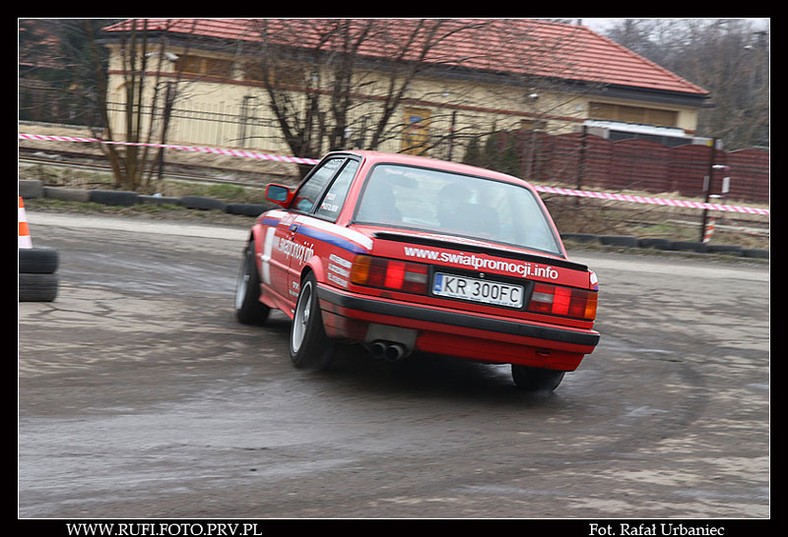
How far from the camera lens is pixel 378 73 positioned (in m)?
19.7

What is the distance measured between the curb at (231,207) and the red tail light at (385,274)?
498 inches

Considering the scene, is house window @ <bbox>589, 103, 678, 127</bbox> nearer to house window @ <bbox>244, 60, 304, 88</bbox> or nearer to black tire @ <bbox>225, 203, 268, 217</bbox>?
house window @ <bbox>244, 60, 304, 88</bbox>

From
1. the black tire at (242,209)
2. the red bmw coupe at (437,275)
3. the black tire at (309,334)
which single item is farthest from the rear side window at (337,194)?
the black tire at (242,209)

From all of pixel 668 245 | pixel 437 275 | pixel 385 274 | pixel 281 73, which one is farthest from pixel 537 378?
pixel 281 73

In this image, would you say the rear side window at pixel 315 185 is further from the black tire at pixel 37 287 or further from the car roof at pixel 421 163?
the black tire at pixel 37 287

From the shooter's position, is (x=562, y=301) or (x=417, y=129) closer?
(x=562, y=301)

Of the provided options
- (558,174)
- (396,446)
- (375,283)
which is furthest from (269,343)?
(558,174)

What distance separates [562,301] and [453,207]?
1098mm

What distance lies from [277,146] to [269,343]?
528 inches

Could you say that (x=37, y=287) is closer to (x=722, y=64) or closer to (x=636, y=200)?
(x=636, y=200)

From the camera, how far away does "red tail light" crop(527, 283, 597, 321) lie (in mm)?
6281

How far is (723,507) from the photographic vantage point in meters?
4.60

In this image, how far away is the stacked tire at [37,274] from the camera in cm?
Result: 827

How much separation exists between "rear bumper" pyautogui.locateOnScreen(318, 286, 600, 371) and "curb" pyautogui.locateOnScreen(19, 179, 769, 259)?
1236 centimetres
